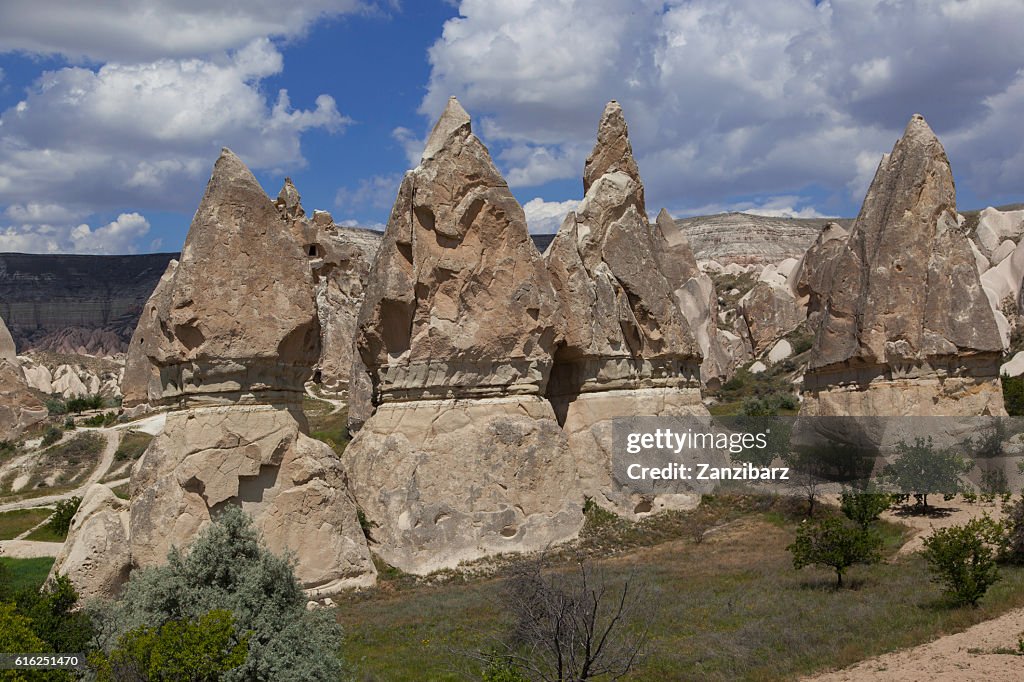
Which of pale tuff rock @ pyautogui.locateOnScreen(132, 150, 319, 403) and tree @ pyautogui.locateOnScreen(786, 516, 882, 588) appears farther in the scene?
pale tuff rock @ pyautogui.locateOnScreen(132, 150, 319, 403)

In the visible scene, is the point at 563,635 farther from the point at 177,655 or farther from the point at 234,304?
the point at 234,304

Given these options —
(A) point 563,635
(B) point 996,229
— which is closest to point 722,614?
(A) point 563,635

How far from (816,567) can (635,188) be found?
8671 millimetres

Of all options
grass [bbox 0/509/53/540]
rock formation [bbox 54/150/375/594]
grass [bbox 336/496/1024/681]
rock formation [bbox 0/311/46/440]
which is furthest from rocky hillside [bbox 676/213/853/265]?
rock formation [bbox 54/150/375/594]

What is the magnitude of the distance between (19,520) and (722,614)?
1680 cm

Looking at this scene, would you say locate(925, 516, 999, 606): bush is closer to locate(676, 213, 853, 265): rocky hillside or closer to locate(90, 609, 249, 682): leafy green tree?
locate(90, 609, 249, 682): leafy green tree

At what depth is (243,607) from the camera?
866 cm

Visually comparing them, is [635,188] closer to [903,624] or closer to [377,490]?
[377,490]

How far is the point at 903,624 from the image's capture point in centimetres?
979

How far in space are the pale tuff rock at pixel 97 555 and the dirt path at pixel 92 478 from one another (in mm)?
13141

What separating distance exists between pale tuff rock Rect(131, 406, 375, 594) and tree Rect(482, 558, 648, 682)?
323 centimetres

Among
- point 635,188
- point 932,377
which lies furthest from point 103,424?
point 932,377

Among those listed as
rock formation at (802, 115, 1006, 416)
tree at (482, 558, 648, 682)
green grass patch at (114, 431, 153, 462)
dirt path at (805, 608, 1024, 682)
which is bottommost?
dirt path at (805, 608, 1024, 682)

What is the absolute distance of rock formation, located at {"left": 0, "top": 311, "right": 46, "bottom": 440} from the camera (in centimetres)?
3572
